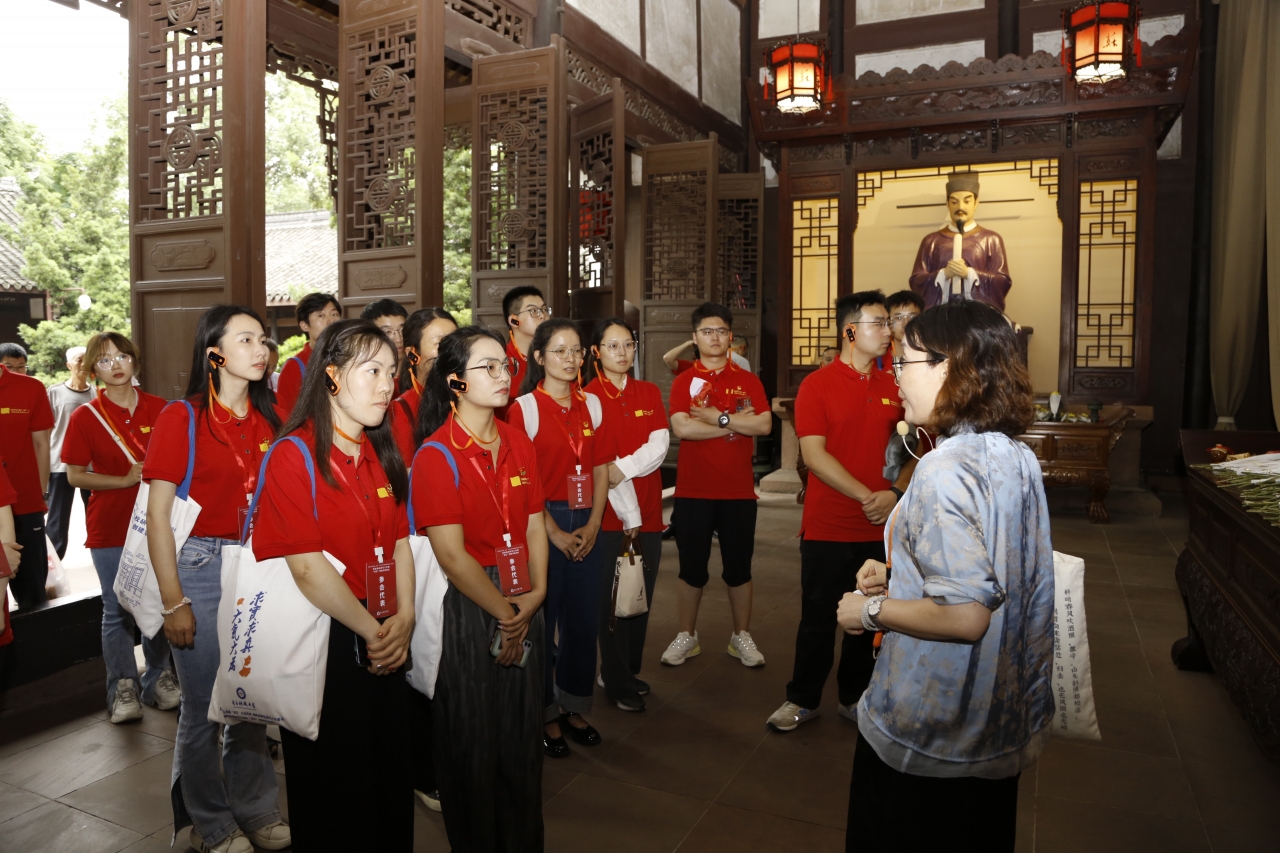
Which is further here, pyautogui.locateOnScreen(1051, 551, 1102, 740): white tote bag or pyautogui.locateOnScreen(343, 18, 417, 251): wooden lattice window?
pyautogui.locateOnScreen(343, 18, 417, 251): wooden lattice window

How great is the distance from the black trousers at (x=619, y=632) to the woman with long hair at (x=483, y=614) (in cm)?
90

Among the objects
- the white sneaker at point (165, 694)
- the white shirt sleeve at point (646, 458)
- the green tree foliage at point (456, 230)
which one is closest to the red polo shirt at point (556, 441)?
the white shirt sleeve at point (646, 458)

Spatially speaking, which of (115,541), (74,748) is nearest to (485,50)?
(115,541)

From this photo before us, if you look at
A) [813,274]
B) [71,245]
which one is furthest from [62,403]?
[71,245]

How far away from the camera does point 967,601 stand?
1.31m

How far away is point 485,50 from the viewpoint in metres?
5.44

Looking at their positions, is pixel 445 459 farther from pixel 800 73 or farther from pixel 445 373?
pixel 800 73

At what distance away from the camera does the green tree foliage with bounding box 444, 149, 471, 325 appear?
15086 millimetres

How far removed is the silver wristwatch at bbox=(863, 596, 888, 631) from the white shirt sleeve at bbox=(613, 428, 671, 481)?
1.71m

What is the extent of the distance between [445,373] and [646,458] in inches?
46.6

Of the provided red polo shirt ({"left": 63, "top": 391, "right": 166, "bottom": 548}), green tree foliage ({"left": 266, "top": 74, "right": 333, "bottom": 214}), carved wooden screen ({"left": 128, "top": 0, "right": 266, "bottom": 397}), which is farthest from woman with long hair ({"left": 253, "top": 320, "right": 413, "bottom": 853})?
green tree foliage ({"left": 266, "top": 74, "right": 333, "bottom": 214})

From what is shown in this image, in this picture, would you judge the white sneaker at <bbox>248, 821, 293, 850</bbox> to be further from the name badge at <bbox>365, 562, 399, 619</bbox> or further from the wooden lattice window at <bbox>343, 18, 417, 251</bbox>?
the wooden lattice window at <bbox>343, 18, 417, 251</bbox>

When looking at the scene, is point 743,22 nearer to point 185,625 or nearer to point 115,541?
point 115,541

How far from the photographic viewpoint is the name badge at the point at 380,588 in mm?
1867
